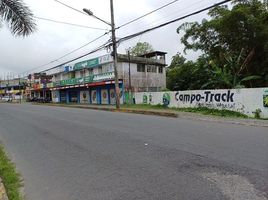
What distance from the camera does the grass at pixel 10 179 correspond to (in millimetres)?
5479

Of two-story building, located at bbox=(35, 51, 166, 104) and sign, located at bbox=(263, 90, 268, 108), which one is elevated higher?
two-story building, located at bbox=(35, 51, 166, 104)

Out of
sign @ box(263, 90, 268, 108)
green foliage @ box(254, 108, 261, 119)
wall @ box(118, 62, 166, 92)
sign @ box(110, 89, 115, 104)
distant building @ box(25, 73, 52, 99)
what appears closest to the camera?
sign @ box(263, 90, 268, 108)

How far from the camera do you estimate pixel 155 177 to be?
594cm

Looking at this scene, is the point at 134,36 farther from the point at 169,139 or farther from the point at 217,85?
the point at 169,139

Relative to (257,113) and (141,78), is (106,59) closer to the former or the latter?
(141,78)

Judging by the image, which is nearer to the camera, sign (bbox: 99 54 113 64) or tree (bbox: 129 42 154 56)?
sign (bbox: 99 54 113 64)

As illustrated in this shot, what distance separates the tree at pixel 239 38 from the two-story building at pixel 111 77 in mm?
7990

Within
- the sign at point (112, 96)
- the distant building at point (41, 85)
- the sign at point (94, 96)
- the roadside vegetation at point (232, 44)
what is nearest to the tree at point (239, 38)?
the roadside vegetation at point (232, 44)

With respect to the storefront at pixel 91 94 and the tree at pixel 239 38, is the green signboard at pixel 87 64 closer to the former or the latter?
the storefront at pixel 91 94

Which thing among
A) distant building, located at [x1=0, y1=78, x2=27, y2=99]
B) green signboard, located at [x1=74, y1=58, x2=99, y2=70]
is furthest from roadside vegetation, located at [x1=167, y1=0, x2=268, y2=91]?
distant building, located at [x1=0, y1=78, x2=27, y2=99]

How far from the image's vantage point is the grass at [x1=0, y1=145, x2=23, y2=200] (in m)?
5.48

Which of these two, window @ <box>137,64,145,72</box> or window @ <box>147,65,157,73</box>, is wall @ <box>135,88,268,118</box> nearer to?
window @ <box>137,64,145,72</box>

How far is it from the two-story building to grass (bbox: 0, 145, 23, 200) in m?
28.0

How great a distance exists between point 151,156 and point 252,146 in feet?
10.1
